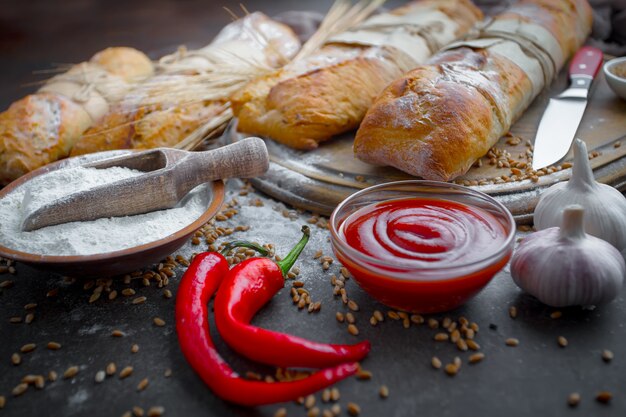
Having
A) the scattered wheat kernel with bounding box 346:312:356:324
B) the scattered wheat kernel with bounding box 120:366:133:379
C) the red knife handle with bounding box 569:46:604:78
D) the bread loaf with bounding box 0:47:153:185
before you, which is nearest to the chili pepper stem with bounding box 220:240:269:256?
the scattered wheat kernel with bounding box 346:312:356:324

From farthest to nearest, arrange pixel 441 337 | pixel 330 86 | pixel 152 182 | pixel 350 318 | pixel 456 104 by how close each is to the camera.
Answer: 1. pixel 330 86
2. pixel 456 104
3. pixel 152 182
4. pixel 350 318
5. pixel 441 337

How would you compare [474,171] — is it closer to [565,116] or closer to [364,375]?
[565,116]

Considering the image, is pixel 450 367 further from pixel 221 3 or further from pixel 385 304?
pixel 221 3

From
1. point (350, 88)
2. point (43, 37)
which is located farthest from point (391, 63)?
point (43, 37)

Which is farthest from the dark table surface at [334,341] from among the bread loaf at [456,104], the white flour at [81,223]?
the bread loaf at [456,104]

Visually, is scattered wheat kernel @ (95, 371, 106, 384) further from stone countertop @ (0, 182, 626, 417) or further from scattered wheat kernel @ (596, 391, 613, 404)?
scattered wheat kernel @ (596, 391, 613, 404)

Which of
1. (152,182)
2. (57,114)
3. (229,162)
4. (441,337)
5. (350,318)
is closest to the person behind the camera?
(441,337)

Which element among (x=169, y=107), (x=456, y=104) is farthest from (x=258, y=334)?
(x=169, y=107)

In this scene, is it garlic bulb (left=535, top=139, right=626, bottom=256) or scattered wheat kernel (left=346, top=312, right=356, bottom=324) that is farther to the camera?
garlic bulb (left=535, top=139, right=626, bottom=256)
